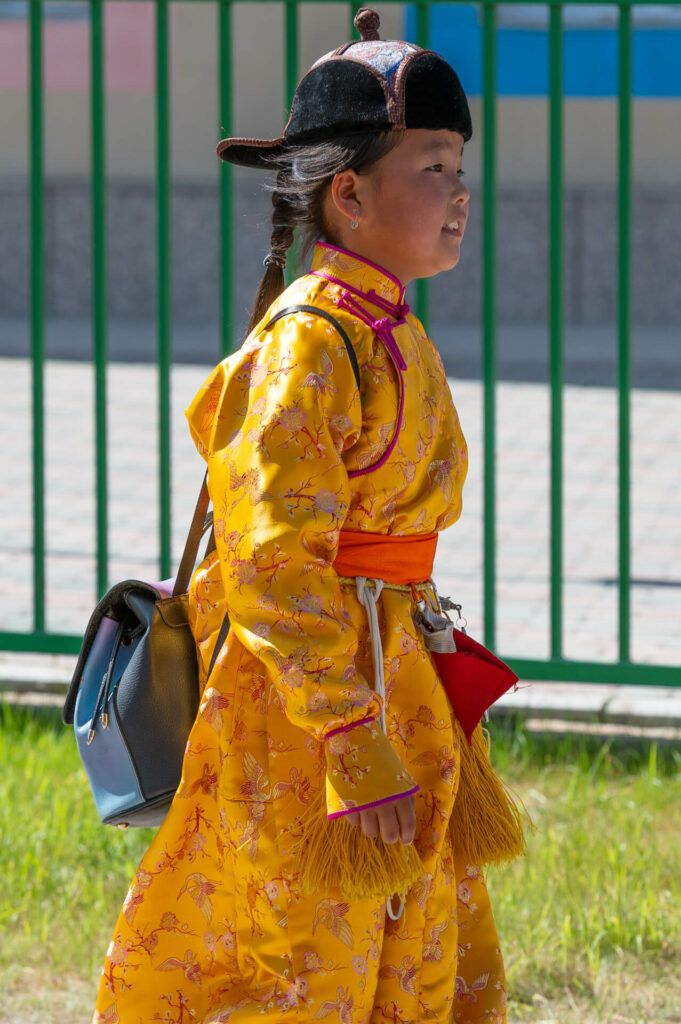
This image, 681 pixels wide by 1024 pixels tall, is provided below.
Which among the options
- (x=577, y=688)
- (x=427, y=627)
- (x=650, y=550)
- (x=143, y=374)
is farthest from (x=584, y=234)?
(x=427, y=627)

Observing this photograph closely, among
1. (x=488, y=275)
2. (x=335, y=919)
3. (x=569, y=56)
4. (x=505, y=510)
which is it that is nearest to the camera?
(x=335, y=919)

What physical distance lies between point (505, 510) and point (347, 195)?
508 cm

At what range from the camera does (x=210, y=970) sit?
82.0 inches

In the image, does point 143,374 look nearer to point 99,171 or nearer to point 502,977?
point 99,171

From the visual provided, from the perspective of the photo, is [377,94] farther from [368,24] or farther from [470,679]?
[470,679]

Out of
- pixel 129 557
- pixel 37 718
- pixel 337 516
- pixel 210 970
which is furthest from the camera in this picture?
pixel 129 557

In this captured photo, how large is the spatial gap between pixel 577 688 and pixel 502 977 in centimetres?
228

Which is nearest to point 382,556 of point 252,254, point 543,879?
point 543,879

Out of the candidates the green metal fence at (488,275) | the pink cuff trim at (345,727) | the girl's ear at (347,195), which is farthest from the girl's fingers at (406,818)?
the green metal fence at (488,275)

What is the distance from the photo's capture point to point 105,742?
217 centimetres

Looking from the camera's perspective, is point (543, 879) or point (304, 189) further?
point (543, 879)

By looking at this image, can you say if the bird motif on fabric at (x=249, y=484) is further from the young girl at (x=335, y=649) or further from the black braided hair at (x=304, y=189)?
the black braided hair at (x=304, y=189)

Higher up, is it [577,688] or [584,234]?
[584,234]

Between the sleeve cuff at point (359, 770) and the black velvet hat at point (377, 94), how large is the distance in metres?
0.78
